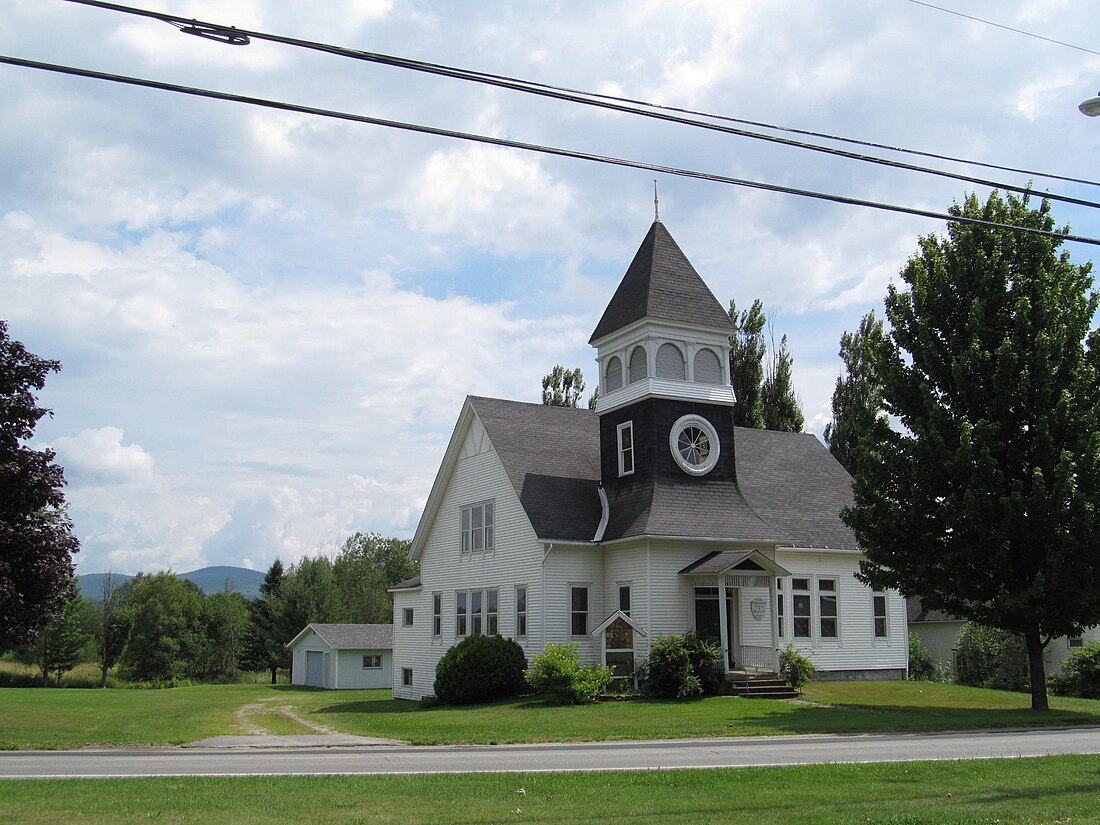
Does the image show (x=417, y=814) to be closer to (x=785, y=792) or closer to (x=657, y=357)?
(x=785, y=792)

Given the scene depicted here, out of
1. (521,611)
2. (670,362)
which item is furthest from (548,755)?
(670,362)

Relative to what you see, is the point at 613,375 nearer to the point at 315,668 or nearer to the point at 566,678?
the point at 566,678

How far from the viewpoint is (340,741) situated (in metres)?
21.6

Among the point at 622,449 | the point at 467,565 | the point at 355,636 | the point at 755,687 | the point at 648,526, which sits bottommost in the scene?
the point at 355,636

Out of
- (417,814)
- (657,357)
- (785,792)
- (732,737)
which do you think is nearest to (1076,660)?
(657,357)

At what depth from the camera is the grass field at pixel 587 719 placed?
21422 millimetres

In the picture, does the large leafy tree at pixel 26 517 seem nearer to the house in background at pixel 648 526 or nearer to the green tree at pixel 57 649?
the house in background at pixel 648 526

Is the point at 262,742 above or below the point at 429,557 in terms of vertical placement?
below

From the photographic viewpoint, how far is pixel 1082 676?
33.0 metres

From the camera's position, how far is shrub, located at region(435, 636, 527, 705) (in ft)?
99.1

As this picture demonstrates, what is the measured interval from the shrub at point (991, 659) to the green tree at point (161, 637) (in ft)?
203

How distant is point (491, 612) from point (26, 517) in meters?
14.8

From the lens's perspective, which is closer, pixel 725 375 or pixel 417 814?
pixel 417 814

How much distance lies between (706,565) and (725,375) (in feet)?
22.9
